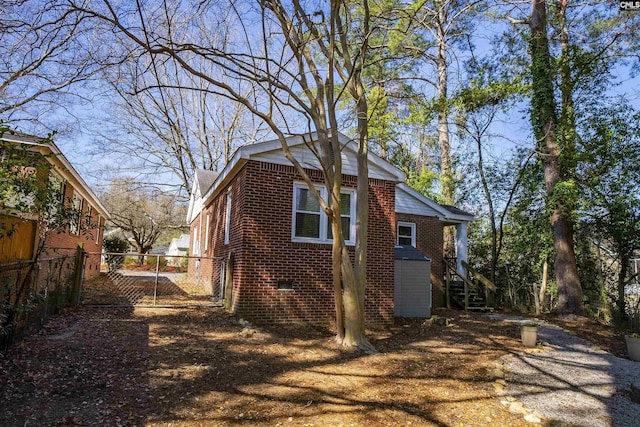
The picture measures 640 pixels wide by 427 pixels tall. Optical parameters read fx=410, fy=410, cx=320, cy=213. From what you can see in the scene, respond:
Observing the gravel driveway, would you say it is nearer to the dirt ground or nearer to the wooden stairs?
the dirt ground

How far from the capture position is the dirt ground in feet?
13.4

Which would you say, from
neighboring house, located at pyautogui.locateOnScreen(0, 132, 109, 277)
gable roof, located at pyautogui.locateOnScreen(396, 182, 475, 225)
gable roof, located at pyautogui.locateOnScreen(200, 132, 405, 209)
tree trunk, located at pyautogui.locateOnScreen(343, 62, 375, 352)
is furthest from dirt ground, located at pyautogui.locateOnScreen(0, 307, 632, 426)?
gable roof, located at pyautogui.locateOnScreen(396, 182, 475, 225)

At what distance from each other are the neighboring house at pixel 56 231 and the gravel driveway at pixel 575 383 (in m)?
6.79

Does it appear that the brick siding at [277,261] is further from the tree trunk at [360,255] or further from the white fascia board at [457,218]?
the white fascia board at [457,218]

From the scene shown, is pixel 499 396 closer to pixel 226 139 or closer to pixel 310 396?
pixel 310 396

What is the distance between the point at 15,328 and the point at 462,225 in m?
14.4

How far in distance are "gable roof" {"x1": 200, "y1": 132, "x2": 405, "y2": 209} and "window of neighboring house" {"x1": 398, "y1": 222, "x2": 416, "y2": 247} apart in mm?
5156

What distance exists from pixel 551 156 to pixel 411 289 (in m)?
6.49

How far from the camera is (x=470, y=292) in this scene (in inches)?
590

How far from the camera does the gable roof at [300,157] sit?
9.04m

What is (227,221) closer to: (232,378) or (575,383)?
(232,378)

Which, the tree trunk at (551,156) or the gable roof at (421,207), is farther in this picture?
the gable roof at (421,207)

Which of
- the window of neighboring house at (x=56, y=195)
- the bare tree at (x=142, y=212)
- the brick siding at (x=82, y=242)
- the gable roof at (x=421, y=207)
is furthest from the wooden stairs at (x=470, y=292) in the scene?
the bare tree at (x=142, y=212)

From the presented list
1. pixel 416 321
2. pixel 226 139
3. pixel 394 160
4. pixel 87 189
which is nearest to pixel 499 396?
pixel 416 321
